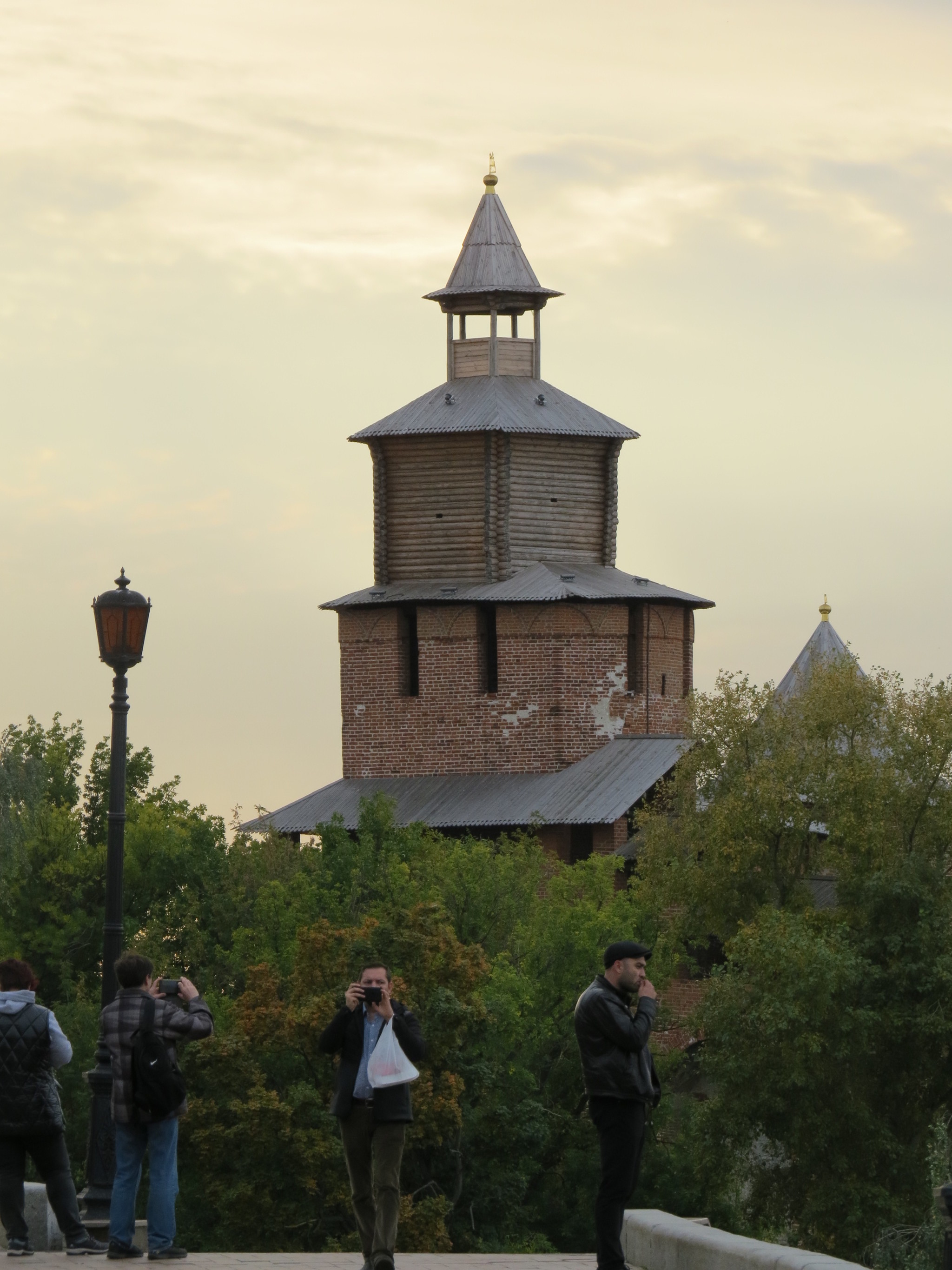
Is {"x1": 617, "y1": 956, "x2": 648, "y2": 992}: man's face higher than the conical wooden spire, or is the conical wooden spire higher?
the conical wooden spire

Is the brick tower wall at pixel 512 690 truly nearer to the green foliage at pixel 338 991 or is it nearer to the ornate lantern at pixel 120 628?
the green foliage at pixel 338 991

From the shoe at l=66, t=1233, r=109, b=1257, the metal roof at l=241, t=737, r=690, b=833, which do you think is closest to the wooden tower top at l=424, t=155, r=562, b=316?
the metal roof at l=241, t=737, r=690, b=833

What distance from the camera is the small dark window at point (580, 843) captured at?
169 feet

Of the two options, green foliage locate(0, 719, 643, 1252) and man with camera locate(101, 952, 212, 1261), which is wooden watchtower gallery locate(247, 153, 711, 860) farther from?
man with camera locate(101, 952, 212, 1261)

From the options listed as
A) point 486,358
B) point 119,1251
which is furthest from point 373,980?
point 486,358

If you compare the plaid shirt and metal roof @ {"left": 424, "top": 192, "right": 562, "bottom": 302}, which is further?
metal roof @ {"left": 424, "top": 192, "right": 562, "bottom": 302}

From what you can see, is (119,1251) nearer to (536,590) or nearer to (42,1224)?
(42,1224)

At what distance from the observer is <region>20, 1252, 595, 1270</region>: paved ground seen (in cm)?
1338

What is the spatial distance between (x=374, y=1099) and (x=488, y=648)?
42154 millimetres

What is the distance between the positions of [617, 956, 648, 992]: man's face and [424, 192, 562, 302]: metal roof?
46571mm

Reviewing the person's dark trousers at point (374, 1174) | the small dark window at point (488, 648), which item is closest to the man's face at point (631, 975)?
the person's dark trousers at point (374, 1174)

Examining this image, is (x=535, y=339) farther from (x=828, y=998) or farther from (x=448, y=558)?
(x=828, y=998)

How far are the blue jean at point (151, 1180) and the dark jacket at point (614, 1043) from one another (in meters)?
2.67

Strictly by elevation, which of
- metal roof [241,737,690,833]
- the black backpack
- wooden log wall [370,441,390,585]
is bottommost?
the black backpack
